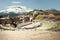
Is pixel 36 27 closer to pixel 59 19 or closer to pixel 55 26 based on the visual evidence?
pixel 55 26

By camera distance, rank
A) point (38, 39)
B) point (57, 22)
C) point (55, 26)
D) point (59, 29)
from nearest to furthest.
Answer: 1. point (38, 39)
2. point (59, 29)
3. point (55, 26)
4. point (57, 22)

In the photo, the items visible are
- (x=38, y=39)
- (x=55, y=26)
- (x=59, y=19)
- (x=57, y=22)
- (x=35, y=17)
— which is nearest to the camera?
(x=38, y=39)

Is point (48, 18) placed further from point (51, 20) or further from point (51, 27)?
point (51, 27)

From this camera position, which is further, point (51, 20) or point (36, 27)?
point (51, 20)

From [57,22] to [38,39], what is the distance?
17465 millimetres

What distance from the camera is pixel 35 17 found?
5044 centimetres

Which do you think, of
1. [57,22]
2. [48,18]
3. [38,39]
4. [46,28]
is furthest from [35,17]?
[38,39]

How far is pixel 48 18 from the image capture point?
42.4m

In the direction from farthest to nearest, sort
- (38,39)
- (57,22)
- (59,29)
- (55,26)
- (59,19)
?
(59,19) → (57,22) → (55,26) → (59,29) → (38,39)

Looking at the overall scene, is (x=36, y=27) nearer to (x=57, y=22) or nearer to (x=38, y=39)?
Result: (x=57, y=22)

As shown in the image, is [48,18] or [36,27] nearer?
[36,27]

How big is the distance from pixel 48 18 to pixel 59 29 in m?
9.66

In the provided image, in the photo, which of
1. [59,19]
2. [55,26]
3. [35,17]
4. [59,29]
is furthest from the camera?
[35,17]

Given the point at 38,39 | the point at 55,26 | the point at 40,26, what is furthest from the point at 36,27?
the point at 38,39
